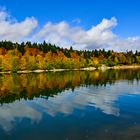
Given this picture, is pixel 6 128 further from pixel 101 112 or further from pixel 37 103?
pixel 37 103

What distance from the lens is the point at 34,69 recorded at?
16075cm

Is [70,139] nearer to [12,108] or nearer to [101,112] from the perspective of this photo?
[101,112]

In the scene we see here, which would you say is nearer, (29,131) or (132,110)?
(29,131)

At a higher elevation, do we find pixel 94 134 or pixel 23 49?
pixel 23 49

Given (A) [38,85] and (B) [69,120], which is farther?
(A) [38,85]

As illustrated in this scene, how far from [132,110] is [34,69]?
411ft

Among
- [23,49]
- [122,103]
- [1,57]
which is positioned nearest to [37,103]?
[122,103]

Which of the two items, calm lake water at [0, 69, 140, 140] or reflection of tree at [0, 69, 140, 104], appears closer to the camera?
calm lake water at [0, 69, 140, 140]

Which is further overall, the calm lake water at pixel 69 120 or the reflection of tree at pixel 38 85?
the reflection of tree at pixel 38 85

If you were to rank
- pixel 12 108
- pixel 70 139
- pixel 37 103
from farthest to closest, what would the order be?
pixel 37 103, pixel 12 108, pixel 70 139

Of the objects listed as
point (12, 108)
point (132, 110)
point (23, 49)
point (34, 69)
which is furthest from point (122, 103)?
point (23, 49)

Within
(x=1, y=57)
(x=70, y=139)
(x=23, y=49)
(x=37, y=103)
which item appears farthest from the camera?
(x=23, y=49)

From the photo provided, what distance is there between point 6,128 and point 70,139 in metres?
7.96

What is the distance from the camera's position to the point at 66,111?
38.7m
